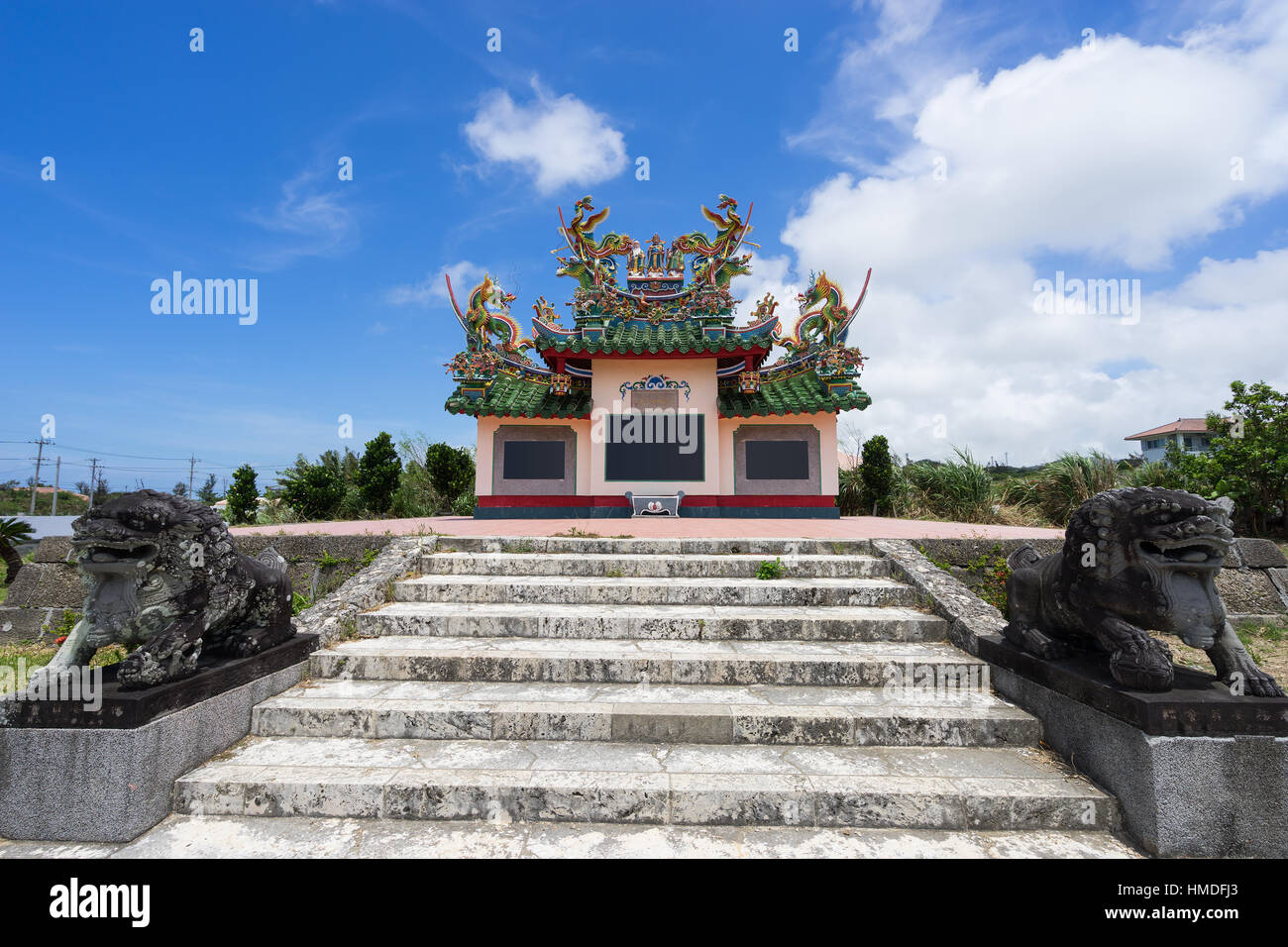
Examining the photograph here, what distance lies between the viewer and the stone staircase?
8.85 feet

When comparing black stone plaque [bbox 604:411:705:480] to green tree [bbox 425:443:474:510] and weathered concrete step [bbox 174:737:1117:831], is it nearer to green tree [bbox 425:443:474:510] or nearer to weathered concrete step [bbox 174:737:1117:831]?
green tree [bbox 425:443:474:510]

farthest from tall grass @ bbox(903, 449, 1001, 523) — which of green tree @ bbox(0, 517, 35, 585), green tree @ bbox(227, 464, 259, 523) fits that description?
green tree @ bbox(0, 517, 35, 585)

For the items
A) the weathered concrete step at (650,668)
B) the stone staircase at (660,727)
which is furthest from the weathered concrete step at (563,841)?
the weathered concrete step at (650,668)

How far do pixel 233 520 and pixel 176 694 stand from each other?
1201 cm

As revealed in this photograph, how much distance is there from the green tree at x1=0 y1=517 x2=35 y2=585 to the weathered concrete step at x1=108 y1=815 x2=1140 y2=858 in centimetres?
867

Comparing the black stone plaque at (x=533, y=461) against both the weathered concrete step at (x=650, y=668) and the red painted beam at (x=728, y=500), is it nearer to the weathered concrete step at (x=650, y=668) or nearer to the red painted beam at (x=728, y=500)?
the red painted beam at (x=728, y=500)

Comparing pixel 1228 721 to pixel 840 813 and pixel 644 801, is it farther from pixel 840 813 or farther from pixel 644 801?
pixel 644 801

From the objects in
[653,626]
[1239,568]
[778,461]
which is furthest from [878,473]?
[653,626]

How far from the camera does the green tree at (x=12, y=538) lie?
8.13 meters

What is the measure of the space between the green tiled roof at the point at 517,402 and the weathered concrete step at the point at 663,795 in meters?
10.5

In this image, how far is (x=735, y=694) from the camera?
3680mm

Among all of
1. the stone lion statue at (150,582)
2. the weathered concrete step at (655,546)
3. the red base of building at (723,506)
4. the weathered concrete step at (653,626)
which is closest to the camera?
the stone lion statue at (150,582)

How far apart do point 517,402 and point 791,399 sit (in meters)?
6.74
